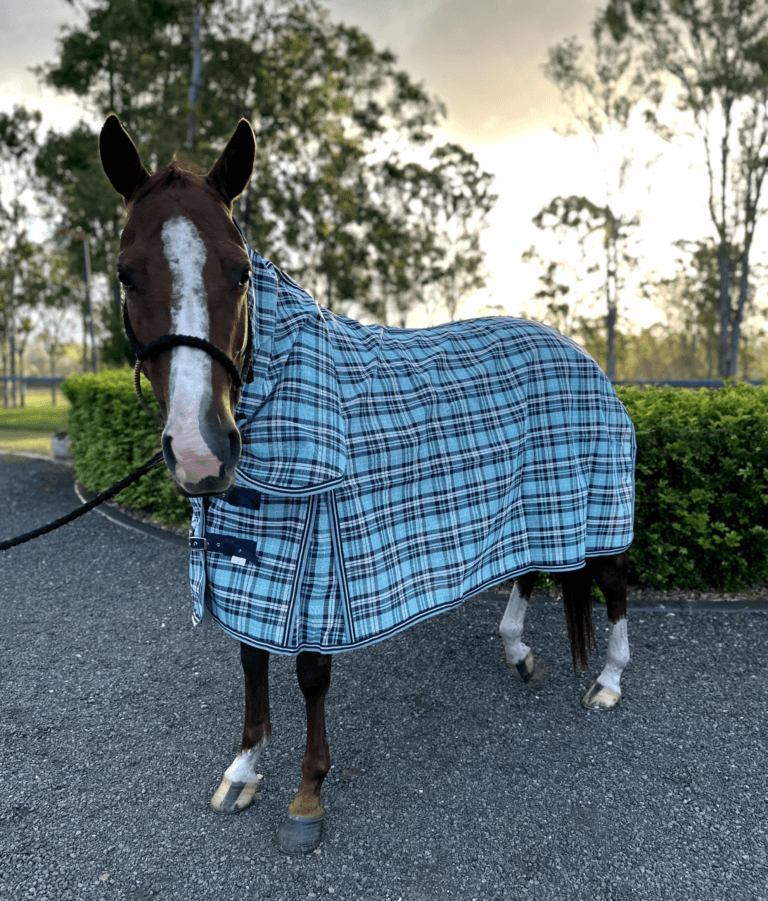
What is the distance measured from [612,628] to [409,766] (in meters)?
1.30

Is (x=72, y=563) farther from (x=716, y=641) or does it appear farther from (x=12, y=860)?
(x=716, y=641)

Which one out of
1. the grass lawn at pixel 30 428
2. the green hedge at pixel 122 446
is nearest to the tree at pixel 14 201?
the grass lawn at pixel 30 428

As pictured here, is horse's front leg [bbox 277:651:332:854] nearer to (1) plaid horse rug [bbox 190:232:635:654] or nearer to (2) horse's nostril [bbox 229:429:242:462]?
(1) plaid horse rug [bbox 190:232:635:654]

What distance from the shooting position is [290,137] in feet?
61.7

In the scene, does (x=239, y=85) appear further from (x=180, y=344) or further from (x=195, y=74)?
(x=180, y=344)

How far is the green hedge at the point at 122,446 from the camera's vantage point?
640 cm

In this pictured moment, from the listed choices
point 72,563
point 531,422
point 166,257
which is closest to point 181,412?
point 166,257

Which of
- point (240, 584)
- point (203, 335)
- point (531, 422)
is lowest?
point (240, 584)

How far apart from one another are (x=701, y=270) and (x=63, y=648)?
4108 centimetres

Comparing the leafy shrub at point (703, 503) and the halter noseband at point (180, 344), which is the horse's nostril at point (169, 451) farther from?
the leafy shrub at point (703, 503)

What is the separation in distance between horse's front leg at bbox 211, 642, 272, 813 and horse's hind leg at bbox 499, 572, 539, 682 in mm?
1436

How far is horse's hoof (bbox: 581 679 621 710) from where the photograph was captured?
317 centimetres

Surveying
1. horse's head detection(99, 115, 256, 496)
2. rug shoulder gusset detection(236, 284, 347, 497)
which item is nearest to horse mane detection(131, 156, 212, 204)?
horse's head detection(99, 115, 256, 496)

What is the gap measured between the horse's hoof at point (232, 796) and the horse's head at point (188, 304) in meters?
1.55
